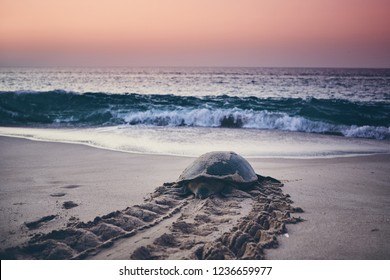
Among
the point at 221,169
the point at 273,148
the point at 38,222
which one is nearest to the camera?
the point at 38,222

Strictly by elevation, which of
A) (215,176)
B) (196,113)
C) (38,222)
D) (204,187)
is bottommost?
(38,222)

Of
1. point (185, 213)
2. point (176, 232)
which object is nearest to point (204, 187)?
point (185, 213)

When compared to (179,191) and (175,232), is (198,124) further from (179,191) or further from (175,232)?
(175,232)

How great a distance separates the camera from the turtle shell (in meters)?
3.98

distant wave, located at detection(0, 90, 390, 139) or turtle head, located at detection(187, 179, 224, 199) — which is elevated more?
distant wave, located at detection(0, 90, 390, 139)

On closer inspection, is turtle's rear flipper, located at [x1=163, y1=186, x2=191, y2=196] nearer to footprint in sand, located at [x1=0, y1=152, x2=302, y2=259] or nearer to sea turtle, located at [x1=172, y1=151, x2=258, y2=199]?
sea turtle, located at [x1=172, y1=151, x2=258, y2=199]

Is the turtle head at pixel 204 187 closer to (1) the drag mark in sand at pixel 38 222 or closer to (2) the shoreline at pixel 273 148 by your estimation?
(1) the drag mark in sand at pixel 38 222

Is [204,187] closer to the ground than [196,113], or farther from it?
closer to the ground

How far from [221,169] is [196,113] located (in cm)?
816

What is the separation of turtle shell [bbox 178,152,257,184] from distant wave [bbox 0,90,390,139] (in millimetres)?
6416

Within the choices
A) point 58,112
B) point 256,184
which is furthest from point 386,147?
point 58,112

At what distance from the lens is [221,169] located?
4.02 m

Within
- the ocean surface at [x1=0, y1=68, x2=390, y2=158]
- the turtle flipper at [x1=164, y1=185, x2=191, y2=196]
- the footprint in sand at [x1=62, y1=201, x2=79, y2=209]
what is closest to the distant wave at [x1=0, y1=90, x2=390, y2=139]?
the ocean surface at [x1=0, y1=68, x2=390, y2=158]

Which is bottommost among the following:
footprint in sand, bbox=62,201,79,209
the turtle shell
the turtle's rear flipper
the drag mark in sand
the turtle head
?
the drag mark in sand
